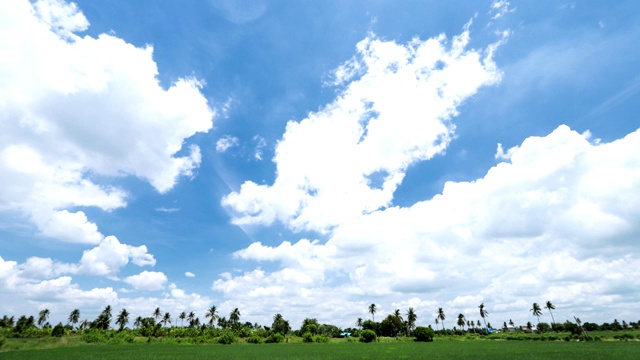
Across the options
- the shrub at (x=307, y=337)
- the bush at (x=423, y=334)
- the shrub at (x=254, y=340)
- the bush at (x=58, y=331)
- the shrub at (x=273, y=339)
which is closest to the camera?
the bush at (x=58, y=331)

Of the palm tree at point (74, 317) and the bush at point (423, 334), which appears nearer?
the bush at point (423, 334)

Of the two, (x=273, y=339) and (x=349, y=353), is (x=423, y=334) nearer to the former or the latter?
(x=273, y=339)

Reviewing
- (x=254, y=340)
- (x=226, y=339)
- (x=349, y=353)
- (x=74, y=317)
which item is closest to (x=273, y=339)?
(x=254, y=340)

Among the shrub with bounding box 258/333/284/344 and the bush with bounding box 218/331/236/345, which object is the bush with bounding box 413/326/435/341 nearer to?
the shrub with bounding box 258/333/284/344

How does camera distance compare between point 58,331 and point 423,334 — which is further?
point 423,334

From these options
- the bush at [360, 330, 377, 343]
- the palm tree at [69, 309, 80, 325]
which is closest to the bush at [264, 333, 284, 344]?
the bush at [360, 330, 377, 343]

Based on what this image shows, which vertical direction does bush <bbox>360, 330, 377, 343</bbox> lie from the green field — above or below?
above

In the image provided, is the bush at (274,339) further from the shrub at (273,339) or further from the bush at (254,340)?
the bush at (254,340)

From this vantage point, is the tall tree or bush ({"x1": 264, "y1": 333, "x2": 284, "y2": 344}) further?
the tall tree

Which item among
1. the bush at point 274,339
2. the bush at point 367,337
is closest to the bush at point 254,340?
the bush at point 274,339

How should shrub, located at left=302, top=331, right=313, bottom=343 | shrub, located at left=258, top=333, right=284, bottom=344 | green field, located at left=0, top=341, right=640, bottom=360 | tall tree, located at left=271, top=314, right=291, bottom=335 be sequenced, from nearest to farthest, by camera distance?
green field, located at left=0, top=341, right=640, bottom=360 < shrub, located at left=258, top=333, right=284, bottom=344 < shrub, located at left=302, top=331, right=313, bottom=343 < tall tree, located at left=271, top=314, right=291, bottom=335

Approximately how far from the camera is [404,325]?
481ft

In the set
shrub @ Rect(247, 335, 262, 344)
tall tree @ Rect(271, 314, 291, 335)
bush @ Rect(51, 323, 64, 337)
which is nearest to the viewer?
bush @ Rect(51, 323, 64, 337)

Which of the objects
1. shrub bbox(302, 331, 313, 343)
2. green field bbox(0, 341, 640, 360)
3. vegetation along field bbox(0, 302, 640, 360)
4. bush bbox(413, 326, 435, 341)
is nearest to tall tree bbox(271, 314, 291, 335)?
vegetation along field bbox(0, 302, 640, 360)
